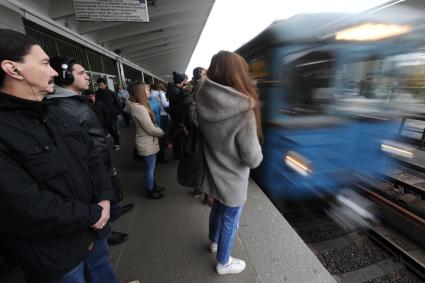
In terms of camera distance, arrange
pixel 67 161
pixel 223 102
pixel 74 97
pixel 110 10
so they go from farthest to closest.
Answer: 1. pixel 110 10
2. pixel 74 97
3. pixel 223 102
4. pixel 67 161

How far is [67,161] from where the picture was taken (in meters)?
1.22

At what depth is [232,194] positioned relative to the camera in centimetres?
177

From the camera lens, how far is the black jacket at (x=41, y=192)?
0.98 m

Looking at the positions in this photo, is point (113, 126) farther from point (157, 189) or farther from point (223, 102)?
point (223, 102)

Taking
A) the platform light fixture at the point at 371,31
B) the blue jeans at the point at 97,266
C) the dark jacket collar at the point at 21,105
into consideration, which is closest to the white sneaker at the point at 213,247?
the blue jeans at the point at 97,266

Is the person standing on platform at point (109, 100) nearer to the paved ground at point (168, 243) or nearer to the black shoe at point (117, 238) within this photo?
the paved ground at point (168, 243)

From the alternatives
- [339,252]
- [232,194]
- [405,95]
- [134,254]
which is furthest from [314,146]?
[134,254]

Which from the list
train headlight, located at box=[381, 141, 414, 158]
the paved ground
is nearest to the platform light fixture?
train headlight, located at box=[381, 141, 414, 158]

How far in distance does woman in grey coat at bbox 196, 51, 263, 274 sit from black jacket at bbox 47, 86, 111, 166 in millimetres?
1040

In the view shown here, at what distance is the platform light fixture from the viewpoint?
2.83 meters

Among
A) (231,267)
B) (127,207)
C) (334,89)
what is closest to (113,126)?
(127,207)

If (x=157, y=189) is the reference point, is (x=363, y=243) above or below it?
below

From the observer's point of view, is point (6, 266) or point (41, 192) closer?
point (41, 192)

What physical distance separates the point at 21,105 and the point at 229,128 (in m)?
1.14
